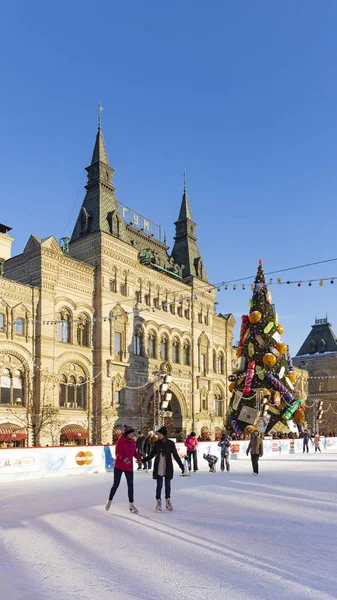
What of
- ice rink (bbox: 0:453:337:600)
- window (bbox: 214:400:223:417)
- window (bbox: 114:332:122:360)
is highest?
window (bbox: 114:332:122:360)

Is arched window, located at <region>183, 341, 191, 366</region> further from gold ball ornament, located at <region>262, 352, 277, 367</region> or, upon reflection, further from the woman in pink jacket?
the woman in pink jacket

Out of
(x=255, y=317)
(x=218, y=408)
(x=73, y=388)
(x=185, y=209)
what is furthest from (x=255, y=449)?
(x=185, y=209)

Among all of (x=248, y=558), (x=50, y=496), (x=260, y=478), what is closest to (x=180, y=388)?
(x=260, y=478)

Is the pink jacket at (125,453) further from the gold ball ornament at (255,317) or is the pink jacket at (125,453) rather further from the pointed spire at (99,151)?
the pointed spire at (99,151)

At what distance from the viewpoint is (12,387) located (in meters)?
31.9

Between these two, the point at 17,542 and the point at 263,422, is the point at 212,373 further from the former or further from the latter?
the point at 17,542

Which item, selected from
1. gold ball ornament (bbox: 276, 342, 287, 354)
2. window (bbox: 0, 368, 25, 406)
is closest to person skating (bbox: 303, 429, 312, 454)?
gold ball ornament (bbox: 276, 342, 287, 354)

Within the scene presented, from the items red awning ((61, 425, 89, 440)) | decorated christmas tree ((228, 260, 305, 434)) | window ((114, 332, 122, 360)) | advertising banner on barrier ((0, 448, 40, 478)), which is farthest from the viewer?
window ((114, 332, 122, 360))

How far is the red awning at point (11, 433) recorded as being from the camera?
30780 mm

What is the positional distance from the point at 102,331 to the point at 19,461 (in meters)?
19.4

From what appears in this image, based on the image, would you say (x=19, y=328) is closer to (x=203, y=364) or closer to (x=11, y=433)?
(x=11, y=433)

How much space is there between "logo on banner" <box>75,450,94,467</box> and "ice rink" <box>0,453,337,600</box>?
7.47 meters

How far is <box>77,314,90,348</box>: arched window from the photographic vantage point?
3725 centimetres

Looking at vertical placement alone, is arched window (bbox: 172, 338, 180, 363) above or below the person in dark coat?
above
